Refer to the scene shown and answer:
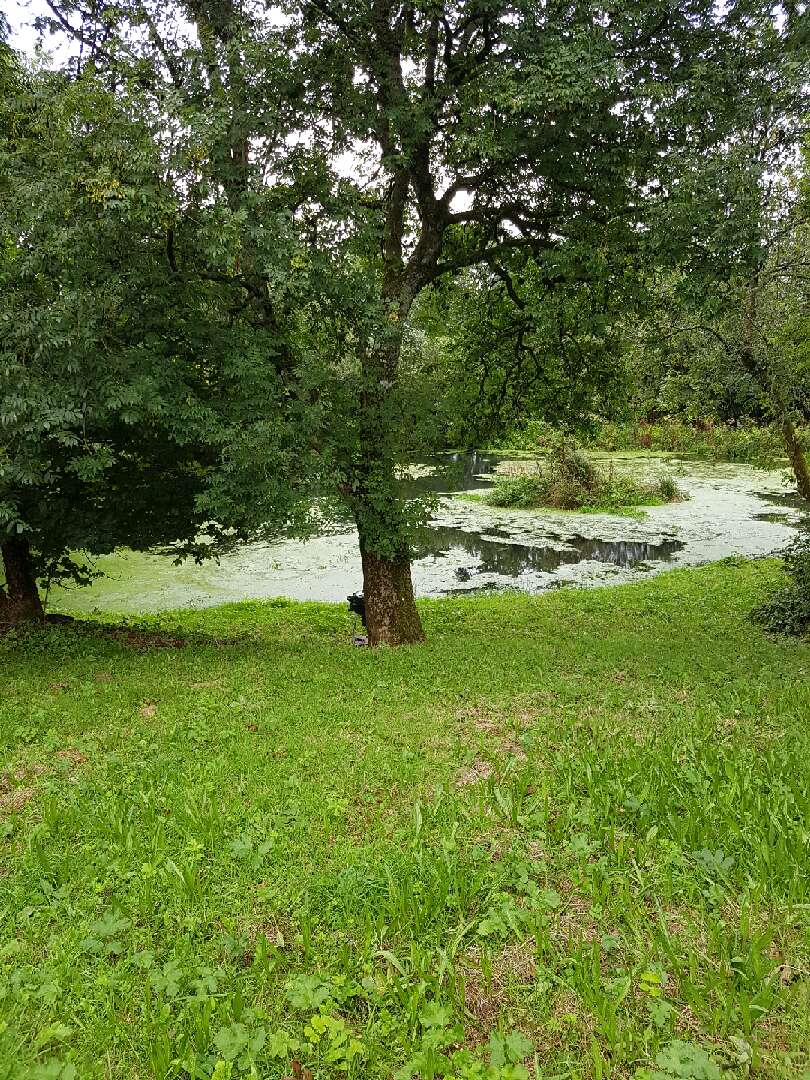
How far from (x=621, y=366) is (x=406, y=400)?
4.90 meters

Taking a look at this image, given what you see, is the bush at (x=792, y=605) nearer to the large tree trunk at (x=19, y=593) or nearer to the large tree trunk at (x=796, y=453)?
the large tree trunk at (x=796, y=453)

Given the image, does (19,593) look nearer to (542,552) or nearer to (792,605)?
(792,605)

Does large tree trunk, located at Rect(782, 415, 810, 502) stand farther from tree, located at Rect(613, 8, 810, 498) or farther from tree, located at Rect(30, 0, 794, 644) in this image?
tree, located at Rect(30, 0, 794, 644)

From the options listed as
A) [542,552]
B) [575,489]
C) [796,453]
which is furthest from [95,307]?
[575,489]

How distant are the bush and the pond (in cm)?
570

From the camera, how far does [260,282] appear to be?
872cm

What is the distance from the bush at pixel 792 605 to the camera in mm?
11375

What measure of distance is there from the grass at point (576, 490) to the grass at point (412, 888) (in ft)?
68.7

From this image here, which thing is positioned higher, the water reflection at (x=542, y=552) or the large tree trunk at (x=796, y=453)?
the large tree trunk at (x=796, y=453)

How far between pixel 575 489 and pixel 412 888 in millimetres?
25286

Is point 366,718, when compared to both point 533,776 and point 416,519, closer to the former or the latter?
point 533,776

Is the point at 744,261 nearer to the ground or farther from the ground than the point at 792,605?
farther from the ground

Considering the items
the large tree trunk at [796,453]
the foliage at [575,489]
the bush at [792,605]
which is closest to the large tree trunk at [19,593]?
the bush at [792,605]

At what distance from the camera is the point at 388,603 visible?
416 inches
